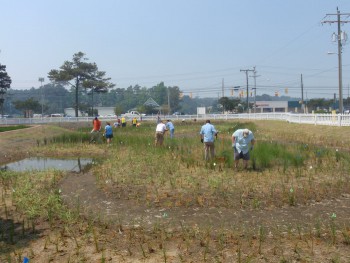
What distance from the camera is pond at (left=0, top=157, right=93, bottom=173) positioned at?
49.7ft

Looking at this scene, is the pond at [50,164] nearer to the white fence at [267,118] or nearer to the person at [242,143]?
the person at [242,143]

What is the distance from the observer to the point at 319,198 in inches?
347

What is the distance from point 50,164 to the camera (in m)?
16.7

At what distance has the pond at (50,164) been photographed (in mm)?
15156

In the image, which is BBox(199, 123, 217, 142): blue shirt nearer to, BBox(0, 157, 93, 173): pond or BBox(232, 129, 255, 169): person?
BBox(232, 129, 255, 169): person

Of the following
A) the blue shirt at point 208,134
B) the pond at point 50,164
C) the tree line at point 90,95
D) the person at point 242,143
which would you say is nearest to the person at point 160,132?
the pond at point 50,164

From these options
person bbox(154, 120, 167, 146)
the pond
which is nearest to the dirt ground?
the pond

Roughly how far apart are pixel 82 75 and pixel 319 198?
70555 millimetres

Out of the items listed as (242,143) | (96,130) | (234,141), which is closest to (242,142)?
(242,143)

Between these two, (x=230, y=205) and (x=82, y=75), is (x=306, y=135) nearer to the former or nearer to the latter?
(x=230, y=205)

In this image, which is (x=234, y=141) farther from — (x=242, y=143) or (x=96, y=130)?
(x=96, y=130)

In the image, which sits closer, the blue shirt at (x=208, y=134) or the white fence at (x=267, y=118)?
the blue shirt at (x=208, y=134)

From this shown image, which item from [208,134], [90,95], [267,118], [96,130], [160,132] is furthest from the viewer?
[90,95]

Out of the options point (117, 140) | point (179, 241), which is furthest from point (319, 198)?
point (117, 140)
